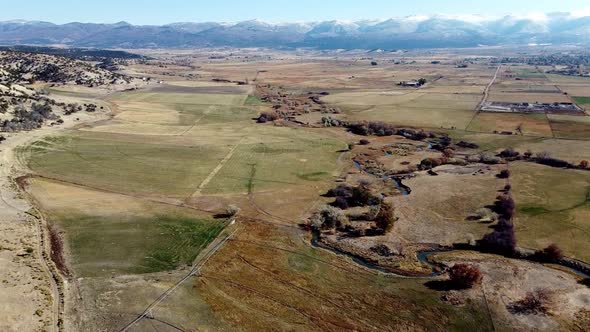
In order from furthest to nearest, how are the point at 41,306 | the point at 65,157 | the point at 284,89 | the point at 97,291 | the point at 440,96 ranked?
the point at 284,89 < the point at 440,96 < the point at 65,157 < the point at 97,291 < the point at 41,306

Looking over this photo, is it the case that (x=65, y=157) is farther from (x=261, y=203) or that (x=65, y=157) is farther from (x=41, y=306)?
(x=41, y=306)

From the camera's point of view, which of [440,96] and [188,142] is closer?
[188,142]

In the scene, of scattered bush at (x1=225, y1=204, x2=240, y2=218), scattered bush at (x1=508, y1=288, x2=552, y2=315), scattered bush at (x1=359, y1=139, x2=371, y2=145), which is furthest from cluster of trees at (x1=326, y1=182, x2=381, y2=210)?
scattered bush at (x1=359, y1=139, x2=371, y2=145)

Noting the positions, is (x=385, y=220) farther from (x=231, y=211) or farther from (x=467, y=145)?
(x=467, y=145)

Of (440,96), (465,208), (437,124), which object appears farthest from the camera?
(440,96)

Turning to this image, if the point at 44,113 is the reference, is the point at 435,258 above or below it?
below

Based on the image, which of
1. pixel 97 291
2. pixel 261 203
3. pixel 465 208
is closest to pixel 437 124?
pixel 465 208

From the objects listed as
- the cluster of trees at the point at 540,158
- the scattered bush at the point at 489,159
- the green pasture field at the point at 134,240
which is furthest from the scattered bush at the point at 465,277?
the cluster of trees at the point at 540,158

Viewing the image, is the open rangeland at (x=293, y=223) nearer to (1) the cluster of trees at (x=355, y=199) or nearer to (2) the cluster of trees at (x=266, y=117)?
(1) the cluster of trees at (x=355, y=199)

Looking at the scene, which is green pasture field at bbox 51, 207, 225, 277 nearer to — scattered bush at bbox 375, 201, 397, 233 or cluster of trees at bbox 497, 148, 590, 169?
scattered bush at bbox 375, 201, 397, 233
